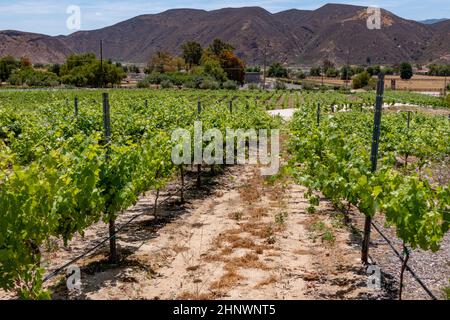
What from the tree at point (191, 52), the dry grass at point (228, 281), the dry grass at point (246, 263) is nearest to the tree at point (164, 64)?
the tree at point (191, 52)

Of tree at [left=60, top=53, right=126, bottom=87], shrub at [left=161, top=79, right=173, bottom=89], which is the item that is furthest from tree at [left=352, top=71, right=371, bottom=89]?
tree at [left=60, top=53, right=126, bottom=87]

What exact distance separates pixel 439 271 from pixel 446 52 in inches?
7691

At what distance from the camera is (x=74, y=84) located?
76125mm

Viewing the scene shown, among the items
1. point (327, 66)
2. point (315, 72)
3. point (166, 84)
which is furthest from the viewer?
point (327, 66)

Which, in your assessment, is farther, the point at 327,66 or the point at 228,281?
the point at 327,66

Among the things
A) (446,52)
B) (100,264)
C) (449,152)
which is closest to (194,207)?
(100,264)

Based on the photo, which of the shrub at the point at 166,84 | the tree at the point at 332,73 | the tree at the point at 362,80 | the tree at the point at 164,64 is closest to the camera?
the shrub at the point at 166,84

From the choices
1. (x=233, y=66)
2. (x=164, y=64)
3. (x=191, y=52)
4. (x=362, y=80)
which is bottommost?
(x=362, y=80)

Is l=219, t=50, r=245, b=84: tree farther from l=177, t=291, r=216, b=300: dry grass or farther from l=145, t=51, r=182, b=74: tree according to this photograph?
l=177, t=291, r=216, b=300: dry grass

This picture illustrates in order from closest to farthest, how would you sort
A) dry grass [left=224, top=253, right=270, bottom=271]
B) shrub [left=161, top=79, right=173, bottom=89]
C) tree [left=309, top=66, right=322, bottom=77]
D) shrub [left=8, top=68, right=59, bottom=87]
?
dry grass [left=224, top=253, right=270, bottom=271] → shrub [left=161, top=79, right=173, bottom=89] → shrub [left=8, top=68, right=59, bottom=87] → tree [left=309, top=66, right=322, bottom=77]

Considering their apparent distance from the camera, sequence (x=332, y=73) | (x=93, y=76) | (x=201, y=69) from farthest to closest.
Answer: (x=332, y=73) → (x=201, y=69) → (x=93, y=76)

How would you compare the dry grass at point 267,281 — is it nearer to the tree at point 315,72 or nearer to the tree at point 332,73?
the tree at point 332,73

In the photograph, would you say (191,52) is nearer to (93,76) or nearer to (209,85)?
(93,76)

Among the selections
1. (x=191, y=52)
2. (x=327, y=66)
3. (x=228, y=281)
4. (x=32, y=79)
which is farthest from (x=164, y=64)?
(x=228, y=281)
